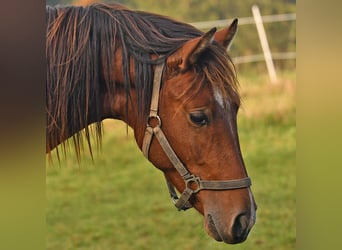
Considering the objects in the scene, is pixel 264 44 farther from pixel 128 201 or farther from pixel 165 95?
pixel 128 201

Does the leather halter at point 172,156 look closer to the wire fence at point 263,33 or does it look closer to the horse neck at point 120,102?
the horse neck at point 120,102

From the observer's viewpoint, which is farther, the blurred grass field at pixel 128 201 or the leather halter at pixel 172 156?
the blurred grass field at pixel 128 201

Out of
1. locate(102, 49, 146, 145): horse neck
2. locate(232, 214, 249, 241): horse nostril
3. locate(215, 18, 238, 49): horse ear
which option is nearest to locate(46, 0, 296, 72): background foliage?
locate(215, 18, 238, 49): horse ear

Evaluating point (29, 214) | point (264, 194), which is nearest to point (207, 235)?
point (264, 194)

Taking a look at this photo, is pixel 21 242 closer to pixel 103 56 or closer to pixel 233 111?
pixel 103 56

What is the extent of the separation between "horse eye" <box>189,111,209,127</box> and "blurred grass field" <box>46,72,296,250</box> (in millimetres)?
477

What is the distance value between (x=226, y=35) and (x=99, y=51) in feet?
2.66

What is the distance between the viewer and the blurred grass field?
404 centimetres

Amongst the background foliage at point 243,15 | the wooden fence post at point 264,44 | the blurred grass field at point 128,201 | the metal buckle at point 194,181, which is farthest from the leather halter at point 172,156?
the wooden fence post at point 264,44

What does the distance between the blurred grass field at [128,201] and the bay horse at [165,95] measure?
1.16 ft

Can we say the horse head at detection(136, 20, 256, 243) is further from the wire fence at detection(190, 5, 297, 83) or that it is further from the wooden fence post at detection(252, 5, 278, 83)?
the wooden fence post at detection(252, 5, 278, 83)

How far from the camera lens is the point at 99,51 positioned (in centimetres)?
361

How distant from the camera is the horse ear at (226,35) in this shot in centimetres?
378

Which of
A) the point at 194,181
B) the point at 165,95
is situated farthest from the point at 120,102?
the point at 194,181
